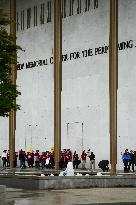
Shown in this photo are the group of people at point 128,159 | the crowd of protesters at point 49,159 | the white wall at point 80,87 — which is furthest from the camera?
the crowd of protesters at point 49,159

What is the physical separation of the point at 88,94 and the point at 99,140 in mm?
3575

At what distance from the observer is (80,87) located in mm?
44125

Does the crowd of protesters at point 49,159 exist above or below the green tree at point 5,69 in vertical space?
below

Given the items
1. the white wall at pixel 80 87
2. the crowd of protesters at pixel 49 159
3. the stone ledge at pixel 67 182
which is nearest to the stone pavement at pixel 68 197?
the stone ledge at pixel 67 182

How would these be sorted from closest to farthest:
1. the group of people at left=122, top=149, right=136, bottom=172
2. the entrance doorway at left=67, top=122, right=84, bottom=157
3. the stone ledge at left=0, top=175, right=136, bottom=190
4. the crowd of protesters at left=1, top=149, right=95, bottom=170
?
1. the stone ledge at left=0, top=175, right=136, bottom=190
2. the group of people at left=122, top=149, right=136, bottom=172
3. the crowd of protesters at left=1, top=149, right=95, bottom=170
4. the entrance doorway at left=67, top=122, right=84, bottom=157

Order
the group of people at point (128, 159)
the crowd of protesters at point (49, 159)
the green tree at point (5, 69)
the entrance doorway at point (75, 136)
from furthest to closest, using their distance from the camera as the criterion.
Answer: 1. the entrance doorway at point (75, 136)
2. the crowd of protesters at point (49, 159)
3. the group of people at point (128, 159)
4. the green tree at point (5, 69)

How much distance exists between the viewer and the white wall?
40281 mm

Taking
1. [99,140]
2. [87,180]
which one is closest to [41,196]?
[87,180]

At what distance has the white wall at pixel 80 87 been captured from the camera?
132ft

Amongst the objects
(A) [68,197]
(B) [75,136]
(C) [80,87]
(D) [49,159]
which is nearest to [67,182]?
(A) [68,197]

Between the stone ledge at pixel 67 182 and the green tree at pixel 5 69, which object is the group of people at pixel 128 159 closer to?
the stone ledge at pixel 67 182

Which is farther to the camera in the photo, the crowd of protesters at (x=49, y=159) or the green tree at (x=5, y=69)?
the crowd of protesters at (x=49, y=159)

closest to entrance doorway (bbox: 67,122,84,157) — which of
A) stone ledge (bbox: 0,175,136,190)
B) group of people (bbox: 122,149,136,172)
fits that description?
group of people (bbox: 122,149,136,172)

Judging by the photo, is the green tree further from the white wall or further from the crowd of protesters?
the crowd of protesters
